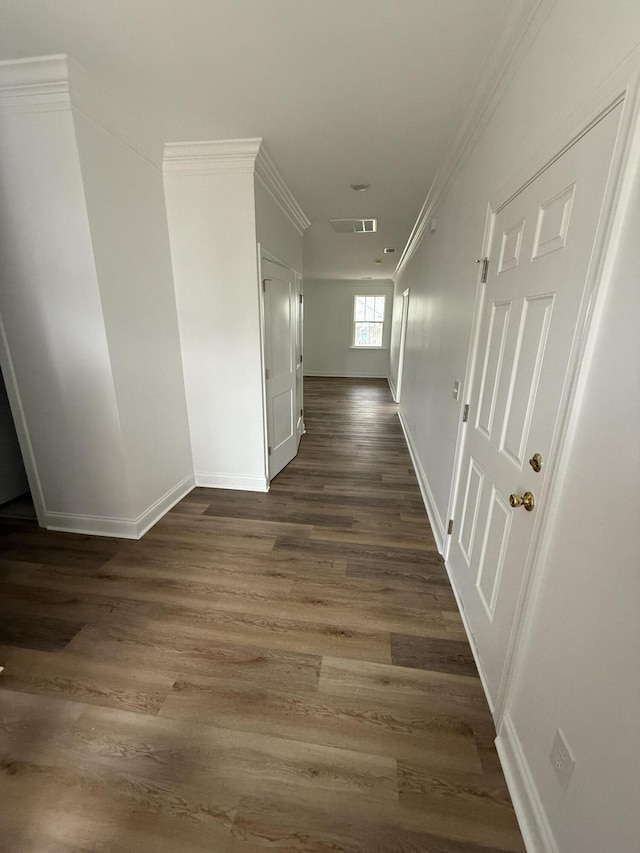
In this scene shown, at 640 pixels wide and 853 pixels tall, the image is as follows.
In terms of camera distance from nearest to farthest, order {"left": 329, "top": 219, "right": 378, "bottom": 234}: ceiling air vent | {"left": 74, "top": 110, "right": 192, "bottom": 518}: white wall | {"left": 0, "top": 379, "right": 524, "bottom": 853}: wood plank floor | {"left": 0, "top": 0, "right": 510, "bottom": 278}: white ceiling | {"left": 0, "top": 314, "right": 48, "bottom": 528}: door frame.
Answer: {"left": 0, "top": 379, "right": 524, "bottom": 853}: wood plank floor, {"left": 0, "top": 0, "right": 510, "bottom": 278}: white ceiling, {"left": 74, "top": 110, "right": 192, "bottom": 518}: white wall, {"left": 0, "top": 314, "right": 48, "bottom": 528}: door frame, {"left": 329, "top": 219, "right": 378, "bottom": 234}: ceiling air vent

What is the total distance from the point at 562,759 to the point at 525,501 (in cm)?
67

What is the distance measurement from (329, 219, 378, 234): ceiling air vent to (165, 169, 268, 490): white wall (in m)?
1.73

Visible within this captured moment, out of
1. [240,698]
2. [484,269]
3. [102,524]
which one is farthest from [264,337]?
[240,698]

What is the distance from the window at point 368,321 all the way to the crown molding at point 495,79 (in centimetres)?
647

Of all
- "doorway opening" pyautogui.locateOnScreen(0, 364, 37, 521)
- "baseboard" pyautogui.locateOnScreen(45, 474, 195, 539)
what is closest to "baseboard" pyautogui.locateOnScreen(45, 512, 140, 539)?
"baseboard" pyautogui.locateOnScreen(45, 474, 195, 539)

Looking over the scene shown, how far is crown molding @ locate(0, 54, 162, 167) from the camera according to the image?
1638mm

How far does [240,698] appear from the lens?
4.50ft

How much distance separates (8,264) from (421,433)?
3360 mm

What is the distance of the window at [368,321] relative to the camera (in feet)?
29.3

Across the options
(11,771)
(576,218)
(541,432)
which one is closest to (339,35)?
(576,218)

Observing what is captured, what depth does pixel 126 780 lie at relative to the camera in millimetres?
1118

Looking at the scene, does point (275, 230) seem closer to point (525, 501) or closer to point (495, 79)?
point (495, 79)

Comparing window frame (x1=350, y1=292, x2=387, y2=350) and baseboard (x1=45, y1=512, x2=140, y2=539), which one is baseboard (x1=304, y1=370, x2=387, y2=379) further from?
baseboard (x1=45, y1=512, x2=140, y2=539)

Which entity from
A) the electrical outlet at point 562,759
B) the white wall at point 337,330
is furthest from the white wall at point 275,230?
the white wall at point 337,330
